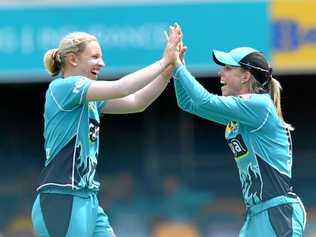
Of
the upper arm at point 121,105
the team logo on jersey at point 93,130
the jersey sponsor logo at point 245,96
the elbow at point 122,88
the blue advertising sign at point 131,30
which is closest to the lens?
the elbow at point 122,88

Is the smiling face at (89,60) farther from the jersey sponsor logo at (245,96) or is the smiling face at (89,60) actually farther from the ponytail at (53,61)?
the jersey sponsor logo at (245,96)

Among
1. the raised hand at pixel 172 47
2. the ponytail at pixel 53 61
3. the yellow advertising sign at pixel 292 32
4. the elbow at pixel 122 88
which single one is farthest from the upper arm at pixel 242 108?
the yellow advertising sign at pixel 292 32

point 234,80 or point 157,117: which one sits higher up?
point 234,80

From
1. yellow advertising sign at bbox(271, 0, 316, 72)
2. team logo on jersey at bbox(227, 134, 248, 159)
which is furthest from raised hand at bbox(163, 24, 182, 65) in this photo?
yellow advertising sign at bbox(271, 0, 316, 72)

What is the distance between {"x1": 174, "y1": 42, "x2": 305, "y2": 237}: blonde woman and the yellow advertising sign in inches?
201

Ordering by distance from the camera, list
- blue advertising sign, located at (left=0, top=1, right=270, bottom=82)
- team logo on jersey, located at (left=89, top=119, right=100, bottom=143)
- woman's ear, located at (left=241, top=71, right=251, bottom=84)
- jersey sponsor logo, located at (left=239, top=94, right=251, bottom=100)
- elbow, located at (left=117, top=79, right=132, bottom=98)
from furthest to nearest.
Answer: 1. blue advertising sign, located at (left=0, top=1, right=270, bottom=82)
2. woman's ear, located at (left=241, top=71, right=251, bottom=84)
3. jersey sponsor logo, located at (left=239, top=94, right=251, bottom=100)
4. team logo on jersey, located at (left=89, top=119, right=100, bottom=143)
5. elbow, located at (left=117, top=79, right=132, bottom=98)

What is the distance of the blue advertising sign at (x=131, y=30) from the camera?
419 inches

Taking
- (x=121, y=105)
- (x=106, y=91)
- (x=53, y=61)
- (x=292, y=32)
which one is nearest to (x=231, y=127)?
(x=121, y=105)

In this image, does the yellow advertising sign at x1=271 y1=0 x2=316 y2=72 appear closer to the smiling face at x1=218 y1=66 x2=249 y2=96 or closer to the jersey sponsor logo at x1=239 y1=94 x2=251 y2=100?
the smiling face at x1=218 y1=66 x2=249 y2=96

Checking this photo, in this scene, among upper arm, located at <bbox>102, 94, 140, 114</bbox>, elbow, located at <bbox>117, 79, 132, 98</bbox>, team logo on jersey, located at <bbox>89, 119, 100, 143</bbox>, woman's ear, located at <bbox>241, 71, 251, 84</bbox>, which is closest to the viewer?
elbow, located at <bbox>117, 79, 132, 98</bbox>

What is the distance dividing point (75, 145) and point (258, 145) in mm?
888

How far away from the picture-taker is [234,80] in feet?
18.5

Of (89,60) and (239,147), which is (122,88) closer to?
(89,60)

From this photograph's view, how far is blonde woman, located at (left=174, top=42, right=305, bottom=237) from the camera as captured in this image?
5.40m
